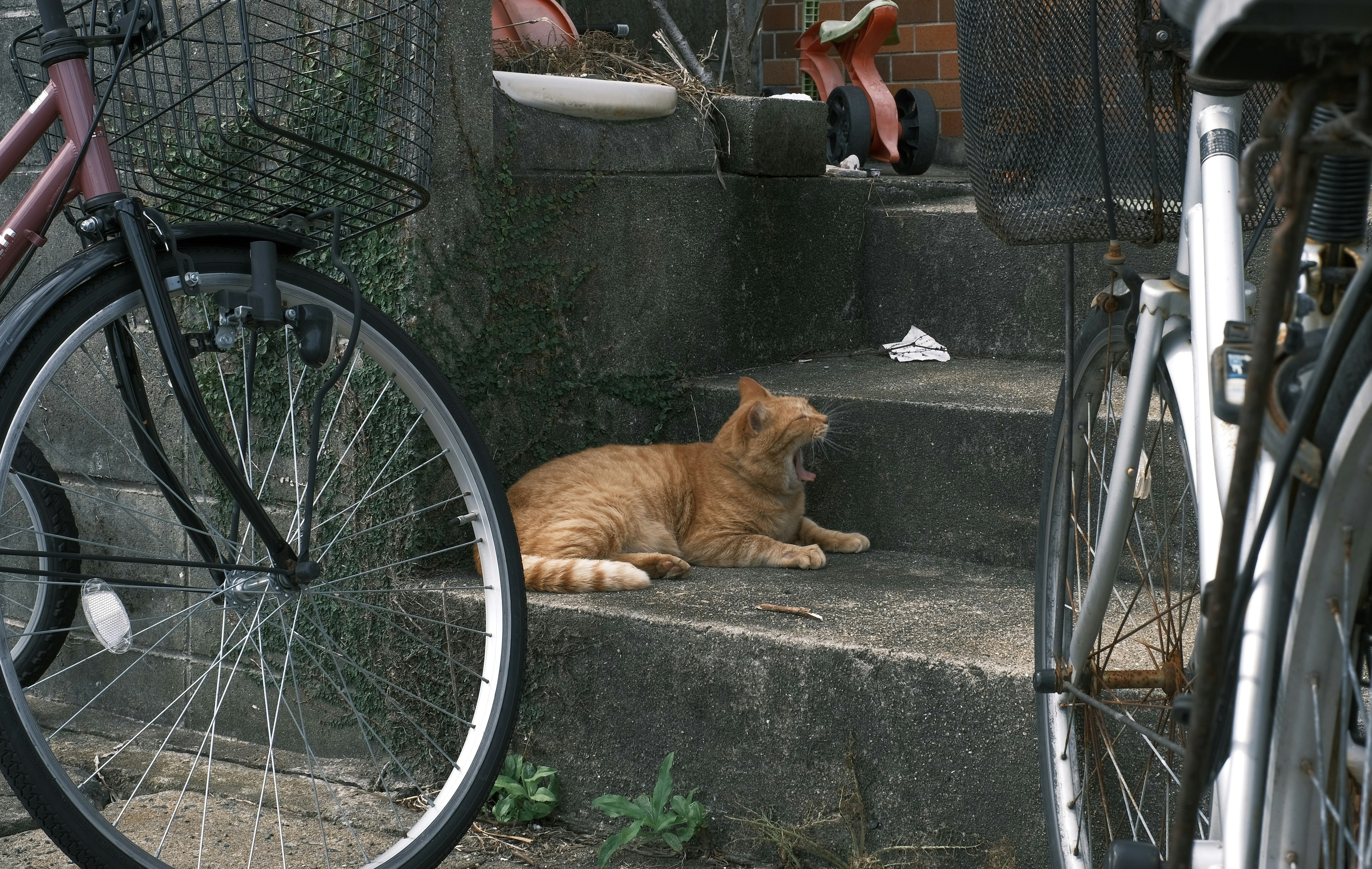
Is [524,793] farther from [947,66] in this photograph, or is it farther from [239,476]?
[947,66]

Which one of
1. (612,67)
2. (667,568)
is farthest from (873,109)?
(667,568)

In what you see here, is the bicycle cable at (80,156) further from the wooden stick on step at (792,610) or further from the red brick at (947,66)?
the red brick at (947,66)

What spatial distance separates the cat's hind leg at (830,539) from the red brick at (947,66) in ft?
8.91

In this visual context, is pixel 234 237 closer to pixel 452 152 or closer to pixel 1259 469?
pixel 452 152

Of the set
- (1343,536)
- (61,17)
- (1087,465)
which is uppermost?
(61,17)

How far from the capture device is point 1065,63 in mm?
1394

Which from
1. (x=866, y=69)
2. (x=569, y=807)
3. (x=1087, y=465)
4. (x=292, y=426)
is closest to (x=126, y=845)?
(x=292, y=426)

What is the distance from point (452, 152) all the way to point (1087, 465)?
1.48 metres

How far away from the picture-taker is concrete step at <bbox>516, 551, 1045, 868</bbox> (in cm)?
193

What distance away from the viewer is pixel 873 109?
13.9 feet

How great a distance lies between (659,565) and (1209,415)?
1.65m

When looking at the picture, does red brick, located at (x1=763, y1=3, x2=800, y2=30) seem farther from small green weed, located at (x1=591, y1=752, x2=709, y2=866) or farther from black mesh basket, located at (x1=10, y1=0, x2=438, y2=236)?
small green weed, located at (x1=591, y1=752, x2=709, y2=866)

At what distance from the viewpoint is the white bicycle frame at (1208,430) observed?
92 centimetres

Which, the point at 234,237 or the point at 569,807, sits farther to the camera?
the point at 569,807
